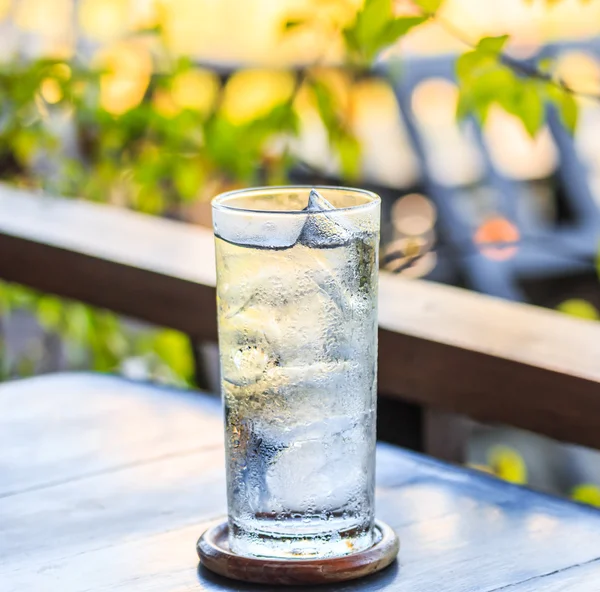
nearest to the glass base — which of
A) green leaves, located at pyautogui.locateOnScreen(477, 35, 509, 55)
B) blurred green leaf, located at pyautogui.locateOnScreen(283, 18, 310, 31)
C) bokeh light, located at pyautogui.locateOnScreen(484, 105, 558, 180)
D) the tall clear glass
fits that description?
the tall clear glass

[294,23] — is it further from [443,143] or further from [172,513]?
[443,143]

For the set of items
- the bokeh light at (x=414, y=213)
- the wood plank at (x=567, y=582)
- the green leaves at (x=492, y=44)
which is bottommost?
the bokeh light at (x=414, y=213)

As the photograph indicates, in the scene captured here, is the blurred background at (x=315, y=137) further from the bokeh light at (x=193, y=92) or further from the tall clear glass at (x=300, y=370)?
the tall clear glass at (x=300, y=370)

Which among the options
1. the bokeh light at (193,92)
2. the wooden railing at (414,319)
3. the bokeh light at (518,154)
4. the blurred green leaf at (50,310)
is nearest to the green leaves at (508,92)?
the wooden railing at (414,319)

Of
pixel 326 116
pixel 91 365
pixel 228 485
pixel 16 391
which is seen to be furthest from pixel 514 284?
pixel 228 485

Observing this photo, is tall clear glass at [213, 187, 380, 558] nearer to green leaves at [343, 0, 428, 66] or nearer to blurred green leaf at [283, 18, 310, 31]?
green leaves at [343, 0, 428, 66]

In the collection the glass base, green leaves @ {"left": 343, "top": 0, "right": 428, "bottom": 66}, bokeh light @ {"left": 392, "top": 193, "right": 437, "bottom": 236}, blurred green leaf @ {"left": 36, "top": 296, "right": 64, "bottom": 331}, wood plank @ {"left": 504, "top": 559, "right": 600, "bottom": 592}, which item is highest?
green leaves @ {"left": 343, "top": 0, "right": 428, "bottom": 66}

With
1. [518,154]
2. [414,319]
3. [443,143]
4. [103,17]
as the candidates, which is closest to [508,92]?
[414,319]
